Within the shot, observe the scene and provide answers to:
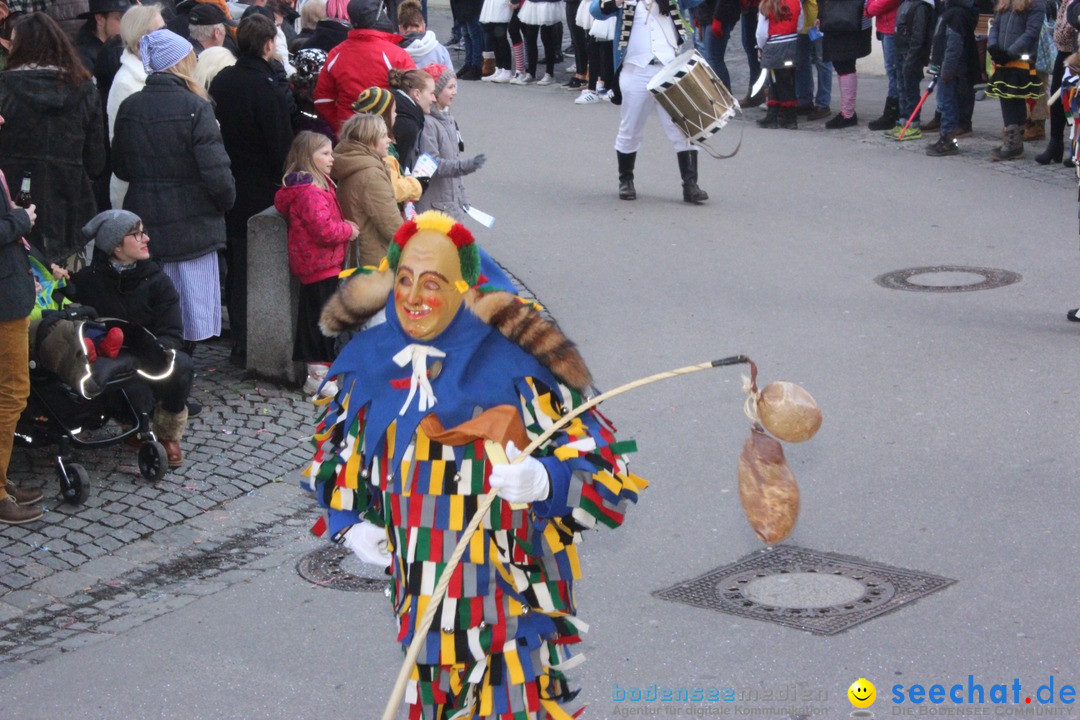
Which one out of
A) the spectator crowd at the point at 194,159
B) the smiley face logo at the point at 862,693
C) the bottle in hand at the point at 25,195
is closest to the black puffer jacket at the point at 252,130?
the spectator crowd at the point at 194,159

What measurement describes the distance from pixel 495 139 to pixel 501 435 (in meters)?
12.4

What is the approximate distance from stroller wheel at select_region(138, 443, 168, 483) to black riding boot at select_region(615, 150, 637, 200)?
6.63 metres

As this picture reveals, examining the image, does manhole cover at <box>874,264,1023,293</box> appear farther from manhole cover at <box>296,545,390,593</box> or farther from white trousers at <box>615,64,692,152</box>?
manhole cover at <box>296,545,390,593</box>

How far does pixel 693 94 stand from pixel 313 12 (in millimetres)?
3409

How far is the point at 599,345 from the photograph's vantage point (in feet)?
29.4

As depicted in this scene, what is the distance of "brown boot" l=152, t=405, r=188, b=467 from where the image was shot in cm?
714

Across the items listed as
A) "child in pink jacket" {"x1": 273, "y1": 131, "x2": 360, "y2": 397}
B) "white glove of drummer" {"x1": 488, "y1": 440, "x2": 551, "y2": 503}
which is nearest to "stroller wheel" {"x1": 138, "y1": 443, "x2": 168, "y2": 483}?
"child in pink jacket" {"x1": 273, "y1": 131, "x2": 360, "y2": 397}

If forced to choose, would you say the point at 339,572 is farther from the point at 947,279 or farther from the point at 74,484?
the point at 947,279

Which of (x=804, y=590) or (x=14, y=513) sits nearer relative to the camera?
(x=804, y=590)

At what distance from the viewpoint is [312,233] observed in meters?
7.88

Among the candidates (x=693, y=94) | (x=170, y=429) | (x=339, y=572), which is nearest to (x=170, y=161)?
(x=170, y=429)

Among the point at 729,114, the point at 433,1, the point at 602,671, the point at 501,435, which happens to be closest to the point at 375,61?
the point at 729,114

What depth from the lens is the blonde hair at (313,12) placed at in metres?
12.5

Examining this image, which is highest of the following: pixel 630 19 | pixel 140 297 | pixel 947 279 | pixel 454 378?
pixel 630 19
